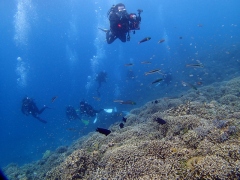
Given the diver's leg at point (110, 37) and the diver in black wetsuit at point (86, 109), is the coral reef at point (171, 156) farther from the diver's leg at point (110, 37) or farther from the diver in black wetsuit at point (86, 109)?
the diver in black wetsuit at point (86, 109)

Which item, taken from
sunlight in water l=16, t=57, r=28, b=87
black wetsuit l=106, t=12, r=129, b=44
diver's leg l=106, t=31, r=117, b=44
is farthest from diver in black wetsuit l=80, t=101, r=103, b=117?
sunlight in water l=16, t=57, r=28, b=87

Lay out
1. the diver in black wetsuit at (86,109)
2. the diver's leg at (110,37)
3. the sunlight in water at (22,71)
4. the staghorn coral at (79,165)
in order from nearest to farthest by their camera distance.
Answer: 1. the staghorn coral at (79,165)
2. the diver's leg at (110,37)
3. the diver in black wetsuit at (86,109)
4. the sunlight in water at (22,71)

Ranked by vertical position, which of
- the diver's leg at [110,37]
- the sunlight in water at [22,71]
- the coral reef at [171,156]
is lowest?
the coral reef at [171,156]

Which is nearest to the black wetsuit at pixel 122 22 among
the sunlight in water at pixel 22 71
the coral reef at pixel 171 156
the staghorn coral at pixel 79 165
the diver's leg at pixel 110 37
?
the diver's leg at pixel 110 37

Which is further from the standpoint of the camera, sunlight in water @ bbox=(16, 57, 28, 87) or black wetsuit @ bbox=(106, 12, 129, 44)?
sunlight in water @ bbox=(16, 57, 28, 87)

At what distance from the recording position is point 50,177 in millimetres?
→ 5824

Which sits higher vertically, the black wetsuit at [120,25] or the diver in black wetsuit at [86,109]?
the black wetsuit at [120,25]

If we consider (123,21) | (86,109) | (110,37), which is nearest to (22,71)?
(86,109)

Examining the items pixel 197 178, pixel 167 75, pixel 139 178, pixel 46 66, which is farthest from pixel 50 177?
pixel 46 66

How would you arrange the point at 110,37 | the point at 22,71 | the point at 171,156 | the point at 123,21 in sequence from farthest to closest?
the point at 22,71, the point at 110,37, the point at 123,21, the point at 171,156

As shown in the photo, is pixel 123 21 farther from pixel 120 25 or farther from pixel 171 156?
pixel 171 156

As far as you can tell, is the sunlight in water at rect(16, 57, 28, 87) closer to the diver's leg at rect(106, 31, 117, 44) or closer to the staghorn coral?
the diver's leg at rect(106, 31, 117, 44)

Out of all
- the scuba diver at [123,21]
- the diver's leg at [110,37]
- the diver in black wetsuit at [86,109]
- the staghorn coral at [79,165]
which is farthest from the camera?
the diver in black wetsuit at [86,109]

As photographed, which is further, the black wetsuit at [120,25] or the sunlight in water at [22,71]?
the sunlight in water at [22,71]
